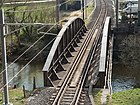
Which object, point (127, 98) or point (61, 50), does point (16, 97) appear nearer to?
point (127, 98)

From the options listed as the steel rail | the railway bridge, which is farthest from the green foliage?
the steel rail

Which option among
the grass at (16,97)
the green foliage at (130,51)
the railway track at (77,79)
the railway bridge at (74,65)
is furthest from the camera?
the green foliage at (130,51)

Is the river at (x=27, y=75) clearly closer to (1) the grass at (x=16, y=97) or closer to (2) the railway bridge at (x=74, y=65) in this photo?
(2) the railway bridge at (x=74, y=65)

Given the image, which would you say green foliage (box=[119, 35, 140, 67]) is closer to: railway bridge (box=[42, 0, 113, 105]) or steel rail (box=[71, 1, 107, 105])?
railway bridge (box=[42, 0, 113, 105])

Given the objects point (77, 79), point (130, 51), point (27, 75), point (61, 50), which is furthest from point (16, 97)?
point (130, 51)

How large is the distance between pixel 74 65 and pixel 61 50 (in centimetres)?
208

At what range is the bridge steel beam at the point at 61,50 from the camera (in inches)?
759

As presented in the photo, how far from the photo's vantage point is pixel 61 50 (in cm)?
2384

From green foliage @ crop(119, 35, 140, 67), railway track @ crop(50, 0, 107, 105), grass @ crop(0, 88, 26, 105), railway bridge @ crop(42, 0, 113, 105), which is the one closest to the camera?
railway track @ crop(50, 0, 107, 105)

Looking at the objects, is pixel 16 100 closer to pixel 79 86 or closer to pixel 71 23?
pixel 79 86

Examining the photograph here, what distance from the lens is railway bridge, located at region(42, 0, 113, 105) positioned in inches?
709

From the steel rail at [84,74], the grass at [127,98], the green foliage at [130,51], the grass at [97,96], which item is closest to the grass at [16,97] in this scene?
the steel rail at [84,74]

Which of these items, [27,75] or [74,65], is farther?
[27,75]

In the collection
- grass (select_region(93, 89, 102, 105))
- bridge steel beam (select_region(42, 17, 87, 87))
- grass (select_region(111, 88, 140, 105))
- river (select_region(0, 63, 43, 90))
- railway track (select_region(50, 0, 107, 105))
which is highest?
bridge steel beam (select_region(42, 17, 87, 87))
